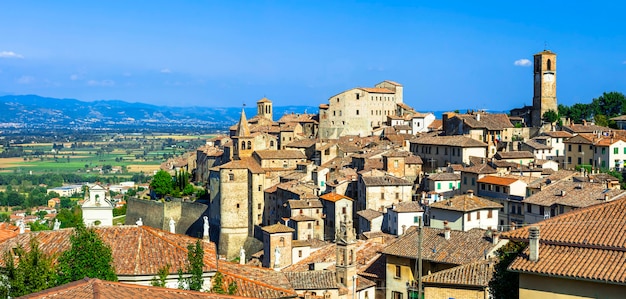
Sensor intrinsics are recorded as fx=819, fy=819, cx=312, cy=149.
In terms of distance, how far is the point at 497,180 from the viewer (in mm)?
53500

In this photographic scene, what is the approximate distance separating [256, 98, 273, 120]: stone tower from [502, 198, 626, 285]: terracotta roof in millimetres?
91383

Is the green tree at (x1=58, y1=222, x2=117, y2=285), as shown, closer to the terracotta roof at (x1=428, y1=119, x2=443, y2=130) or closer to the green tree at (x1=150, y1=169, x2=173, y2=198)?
the green tree at (x1=150, y1=169, x2=173, y2=198)

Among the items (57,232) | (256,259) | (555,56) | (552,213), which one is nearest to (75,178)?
(555,56)

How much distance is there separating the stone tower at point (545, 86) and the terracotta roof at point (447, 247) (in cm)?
5092

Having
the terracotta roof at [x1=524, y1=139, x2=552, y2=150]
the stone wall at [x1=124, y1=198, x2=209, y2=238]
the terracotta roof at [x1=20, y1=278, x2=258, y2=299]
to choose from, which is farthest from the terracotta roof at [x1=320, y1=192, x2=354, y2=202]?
the terracotta roof at [x1=20, y1=278, x2=258, y2=299]

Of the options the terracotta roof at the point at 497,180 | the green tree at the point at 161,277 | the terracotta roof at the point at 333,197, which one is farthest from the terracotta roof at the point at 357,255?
the green tree at the point at 161,277

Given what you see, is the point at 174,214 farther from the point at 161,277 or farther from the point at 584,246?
the point at 584,246

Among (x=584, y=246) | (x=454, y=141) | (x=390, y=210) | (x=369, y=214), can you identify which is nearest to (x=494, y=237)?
(x=390, y=210)

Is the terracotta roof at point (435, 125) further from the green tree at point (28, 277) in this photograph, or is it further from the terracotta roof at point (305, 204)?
the green tree at point (28, 277)

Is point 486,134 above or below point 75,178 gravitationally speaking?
above

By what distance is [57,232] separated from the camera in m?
24.8

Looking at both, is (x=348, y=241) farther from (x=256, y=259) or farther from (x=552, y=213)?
(x=256, y=259)

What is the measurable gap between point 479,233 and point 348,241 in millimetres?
6625

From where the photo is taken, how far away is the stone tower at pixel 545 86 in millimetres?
86125
